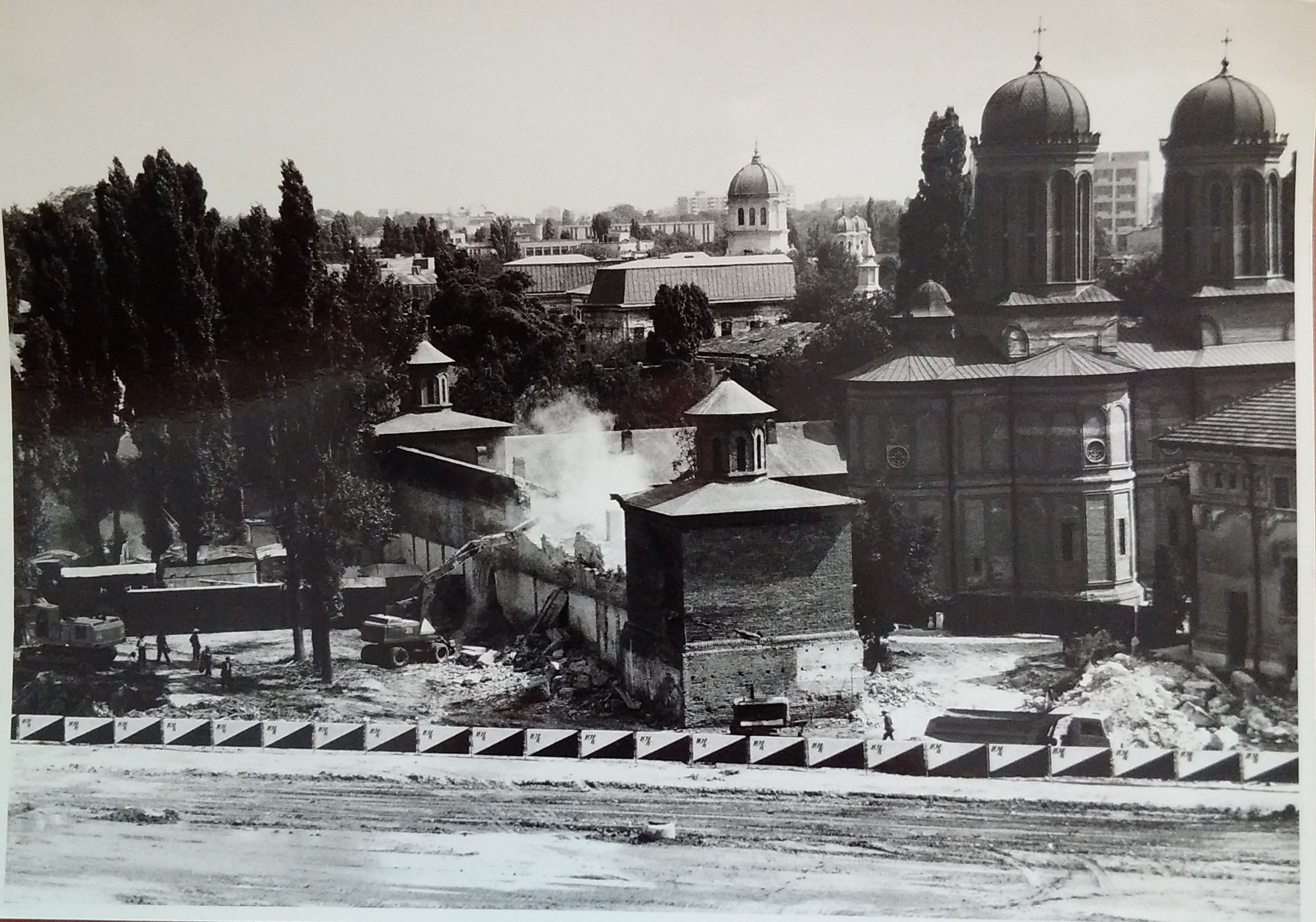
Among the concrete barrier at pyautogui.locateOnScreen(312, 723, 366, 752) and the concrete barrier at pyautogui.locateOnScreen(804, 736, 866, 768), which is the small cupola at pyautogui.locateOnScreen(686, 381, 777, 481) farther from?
the concrete barrier at pyautogui.locateOnScreen(312, 723, 366, 752)

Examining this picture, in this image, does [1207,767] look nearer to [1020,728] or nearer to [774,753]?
[1020,728]

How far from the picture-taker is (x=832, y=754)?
529 inches

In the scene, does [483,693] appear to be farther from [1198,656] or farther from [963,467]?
[1198,656]

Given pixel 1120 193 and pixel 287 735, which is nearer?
pixel 287 735

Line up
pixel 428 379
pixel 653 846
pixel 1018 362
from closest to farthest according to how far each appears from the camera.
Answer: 1. pixel 653 846
2. pixel 428 379
3. pixel 1018 362

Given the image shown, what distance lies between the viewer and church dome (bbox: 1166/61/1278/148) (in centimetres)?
1345

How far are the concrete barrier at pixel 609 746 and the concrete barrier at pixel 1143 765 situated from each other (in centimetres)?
347

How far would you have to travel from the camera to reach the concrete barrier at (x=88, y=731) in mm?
13688

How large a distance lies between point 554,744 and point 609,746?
1.31ft

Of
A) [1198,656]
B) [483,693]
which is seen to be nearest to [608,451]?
[483,693]

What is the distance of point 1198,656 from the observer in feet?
45.0

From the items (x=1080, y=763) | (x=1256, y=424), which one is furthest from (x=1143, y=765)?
(x=1256, y=424)

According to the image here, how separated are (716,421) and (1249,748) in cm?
453

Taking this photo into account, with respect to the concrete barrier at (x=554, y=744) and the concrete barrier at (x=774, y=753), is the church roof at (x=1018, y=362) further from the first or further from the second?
the concrete barrier at (x=554, y=744)
